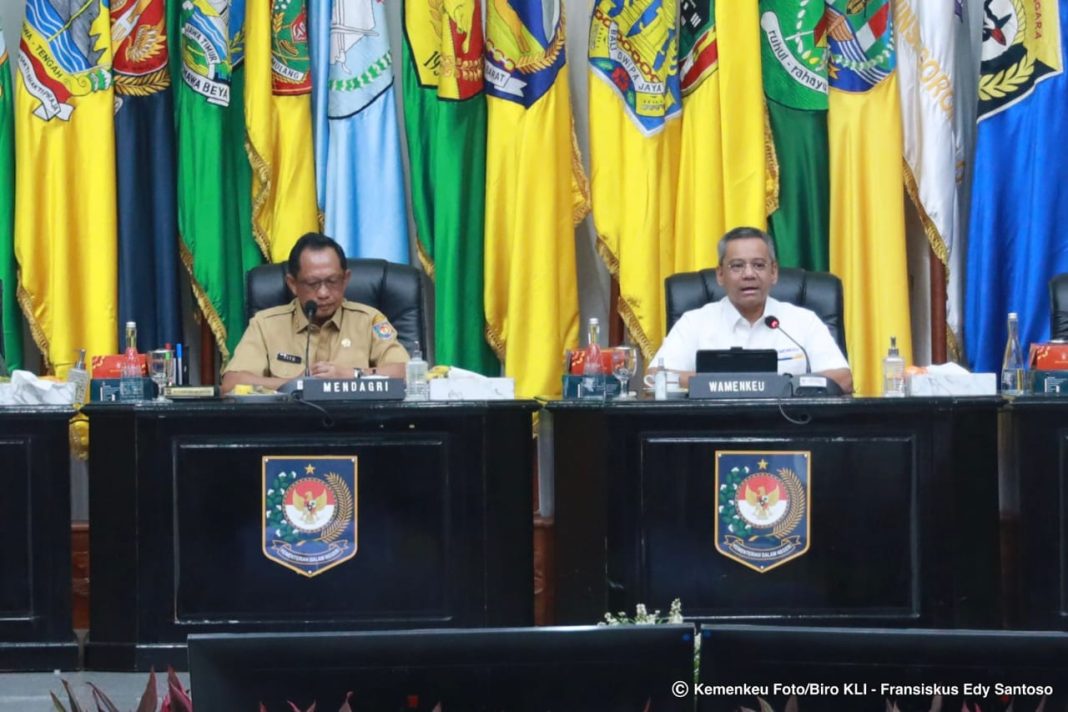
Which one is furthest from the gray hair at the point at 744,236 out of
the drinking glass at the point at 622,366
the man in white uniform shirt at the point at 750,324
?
the drinking glass at the point at 622,366

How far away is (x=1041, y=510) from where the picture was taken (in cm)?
325

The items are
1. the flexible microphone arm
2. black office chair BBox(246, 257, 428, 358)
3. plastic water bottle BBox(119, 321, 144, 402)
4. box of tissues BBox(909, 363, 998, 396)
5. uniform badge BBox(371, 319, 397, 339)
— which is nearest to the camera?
box of tissues BBox(909, 363, 998, 396)

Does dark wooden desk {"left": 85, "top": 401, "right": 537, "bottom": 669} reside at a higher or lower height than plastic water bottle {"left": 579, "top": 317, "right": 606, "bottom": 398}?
lower

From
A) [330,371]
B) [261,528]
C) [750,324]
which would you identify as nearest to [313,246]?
[330,371]

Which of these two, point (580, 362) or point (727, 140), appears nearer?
point (580, 362)

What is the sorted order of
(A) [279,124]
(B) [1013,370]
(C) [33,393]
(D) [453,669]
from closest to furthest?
1. (D) [453,669]
2. (C) [33,393]
3. (B) [1013,370]
4. (A) [279,124]

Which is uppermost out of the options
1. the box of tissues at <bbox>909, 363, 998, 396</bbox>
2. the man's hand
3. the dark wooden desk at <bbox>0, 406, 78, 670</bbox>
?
the man's hand

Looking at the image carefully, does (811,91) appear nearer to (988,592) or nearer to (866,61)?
(866,61)

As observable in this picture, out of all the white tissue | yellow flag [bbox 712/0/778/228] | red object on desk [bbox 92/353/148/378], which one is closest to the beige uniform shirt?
red object on desk [bbox 92/353/148/378]

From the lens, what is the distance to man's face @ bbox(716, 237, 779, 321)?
13.0ft

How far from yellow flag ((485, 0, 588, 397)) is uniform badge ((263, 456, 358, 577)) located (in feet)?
5.99

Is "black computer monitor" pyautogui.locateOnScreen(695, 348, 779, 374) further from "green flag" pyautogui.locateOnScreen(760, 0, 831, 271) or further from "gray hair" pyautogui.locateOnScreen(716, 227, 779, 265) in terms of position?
"green flag" pyautogui.locateOnScreen(760, 0, 831, 271)

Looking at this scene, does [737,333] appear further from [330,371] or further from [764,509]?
[330,371]

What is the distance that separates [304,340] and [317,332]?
0.16 feet
